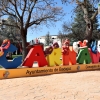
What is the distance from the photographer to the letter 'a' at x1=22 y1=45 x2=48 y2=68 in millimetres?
10971

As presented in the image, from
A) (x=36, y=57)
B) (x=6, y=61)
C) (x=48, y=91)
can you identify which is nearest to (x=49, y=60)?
(x=36, y=57)

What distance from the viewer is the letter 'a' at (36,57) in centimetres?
1097

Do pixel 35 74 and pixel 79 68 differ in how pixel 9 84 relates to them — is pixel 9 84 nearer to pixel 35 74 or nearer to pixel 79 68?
pixel 35 74

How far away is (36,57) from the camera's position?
37.1 feet

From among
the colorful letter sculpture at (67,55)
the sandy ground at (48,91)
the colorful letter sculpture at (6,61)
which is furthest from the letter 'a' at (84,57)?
the sandy ground at (48,91)

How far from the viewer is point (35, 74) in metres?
10.8

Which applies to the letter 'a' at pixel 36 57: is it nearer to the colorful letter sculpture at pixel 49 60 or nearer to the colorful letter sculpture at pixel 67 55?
the colorful letter sculpture at pixel 49 60

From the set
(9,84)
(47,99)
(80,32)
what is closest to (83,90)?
(47,99)

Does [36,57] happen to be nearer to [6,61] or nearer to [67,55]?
[6,61]

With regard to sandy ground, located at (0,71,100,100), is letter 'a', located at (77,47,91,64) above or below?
above

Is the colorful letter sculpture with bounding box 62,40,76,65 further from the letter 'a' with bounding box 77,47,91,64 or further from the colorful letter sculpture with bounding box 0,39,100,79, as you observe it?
the letter 'a' with bounding box 77,47,91,64

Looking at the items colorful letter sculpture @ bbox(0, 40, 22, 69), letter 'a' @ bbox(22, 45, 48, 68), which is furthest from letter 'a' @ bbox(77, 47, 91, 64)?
colorful letter sculpture @ bbox(0, 40, 22, 69)

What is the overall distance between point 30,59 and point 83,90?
176 inches

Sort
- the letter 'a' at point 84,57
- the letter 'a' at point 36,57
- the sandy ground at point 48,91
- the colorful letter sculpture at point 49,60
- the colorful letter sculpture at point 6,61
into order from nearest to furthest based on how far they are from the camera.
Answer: the sandy ground at point 48,91 → the colorful letter sculpture at point 6,61 → the colorful letter sculpture at point 49,60 → the letter 'a' at point 36,57 → the letter 'a' at point 84,57
